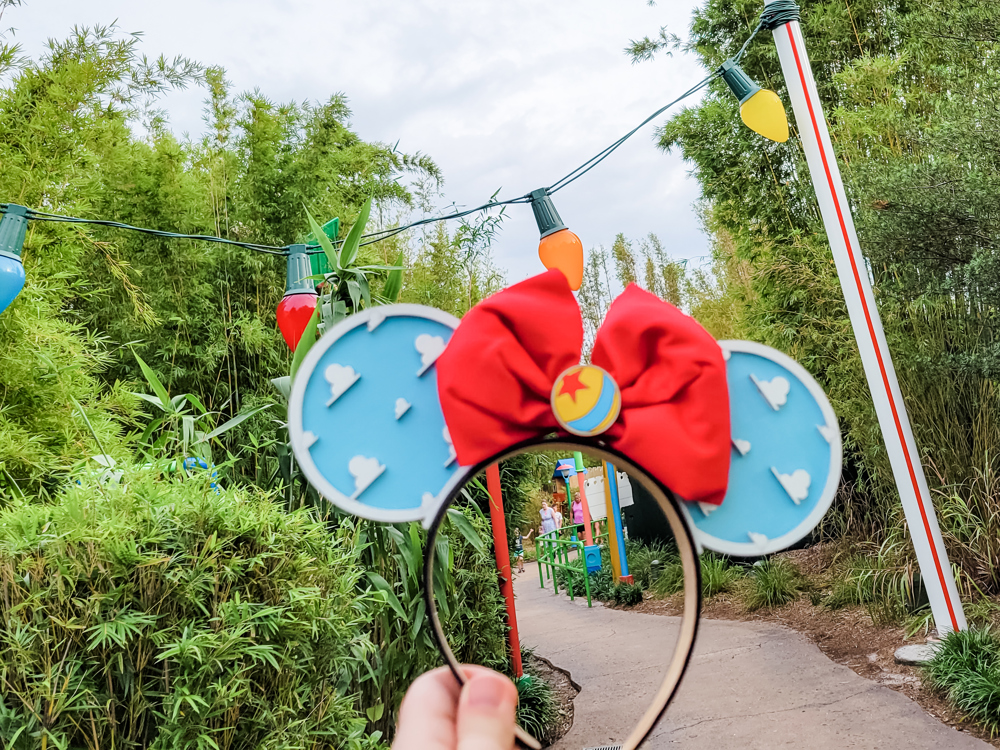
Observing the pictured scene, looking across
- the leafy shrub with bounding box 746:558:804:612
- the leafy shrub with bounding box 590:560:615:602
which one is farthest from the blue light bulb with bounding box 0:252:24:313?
the leafy shrub with bounding box 590:560:615:602

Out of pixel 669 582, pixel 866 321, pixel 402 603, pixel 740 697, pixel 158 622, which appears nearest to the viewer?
pixel 158 622

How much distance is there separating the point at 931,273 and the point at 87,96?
3520mm

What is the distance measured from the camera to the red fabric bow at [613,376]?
436mm

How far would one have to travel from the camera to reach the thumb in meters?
0.35

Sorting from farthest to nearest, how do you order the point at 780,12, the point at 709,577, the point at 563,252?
the point at 709,577 → the point at 780,12 → the point at 563,252

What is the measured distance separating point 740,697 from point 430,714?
3.30 meters

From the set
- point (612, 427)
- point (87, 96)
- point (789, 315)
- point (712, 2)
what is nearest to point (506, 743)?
point (612, 427)

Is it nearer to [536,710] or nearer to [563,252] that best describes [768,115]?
[563,252]

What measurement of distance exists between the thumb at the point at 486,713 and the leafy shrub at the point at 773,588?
491cm

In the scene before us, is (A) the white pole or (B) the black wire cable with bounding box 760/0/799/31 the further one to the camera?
(A) the white pole

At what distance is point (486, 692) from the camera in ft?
1.20

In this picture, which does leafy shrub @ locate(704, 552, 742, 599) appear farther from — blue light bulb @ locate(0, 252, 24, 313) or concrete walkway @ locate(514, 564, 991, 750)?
blue light bulb @ locate(0, 252, 24, 313)

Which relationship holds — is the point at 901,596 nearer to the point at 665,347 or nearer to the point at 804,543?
the point at 804,543

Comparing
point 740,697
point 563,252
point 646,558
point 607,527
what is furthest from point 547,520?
point 563,252
